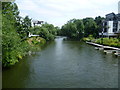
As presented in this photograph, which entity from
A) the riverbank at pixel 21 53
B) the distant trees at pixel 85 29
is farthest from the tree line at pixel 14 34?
the distant trees at pixel 85 29

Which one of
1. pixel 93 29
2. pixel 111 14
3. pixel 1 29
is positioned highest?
pixel 111 14

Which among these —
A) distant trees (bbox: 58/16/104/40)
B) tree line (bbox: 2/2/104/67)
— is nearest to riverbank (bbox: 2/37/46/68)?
tree line (bbox: 2/2/104/67)

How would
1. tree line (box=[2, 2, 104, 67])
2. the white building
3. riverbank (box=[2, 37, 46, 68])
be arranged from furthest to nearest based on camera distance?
1. the white building
2. riverbank (box=[2, 37, 46, 68])
3. tree line (box=[2, 2, 104, 67])

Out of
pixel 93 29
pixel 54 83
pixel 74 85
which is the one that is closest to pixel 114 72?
pixel 74 85

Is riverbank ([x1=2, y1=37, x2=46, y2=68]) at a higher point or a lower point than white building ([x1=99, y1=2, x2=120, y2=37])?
lower

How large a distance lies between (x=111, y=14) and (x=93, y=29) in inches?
340

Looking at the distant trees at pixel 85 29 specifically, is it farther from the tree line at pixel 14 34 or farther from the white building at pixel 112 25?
the tree line at pixel 14 34

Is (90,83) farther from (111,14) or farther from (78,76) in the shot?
(111,14)

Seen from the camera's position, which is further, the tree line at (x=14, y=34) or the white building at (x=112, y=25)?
the white building at (x=112, y=25)

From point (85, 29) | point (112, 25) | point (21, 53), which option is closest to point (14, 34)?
point (21, 53)

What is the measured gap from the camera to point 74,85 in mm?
7828

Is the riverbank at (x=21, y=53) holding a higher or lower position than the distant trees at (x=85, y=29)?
lower

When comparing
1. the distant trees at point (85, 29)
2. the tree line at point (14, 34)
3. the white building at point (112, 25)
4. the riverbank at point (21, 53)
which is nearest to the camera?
the tree line at point (14, 34)

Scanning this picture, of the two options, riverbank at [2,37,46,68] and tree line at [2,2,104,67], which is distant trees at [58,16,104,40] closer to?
tree line at [2,2,104,67]
